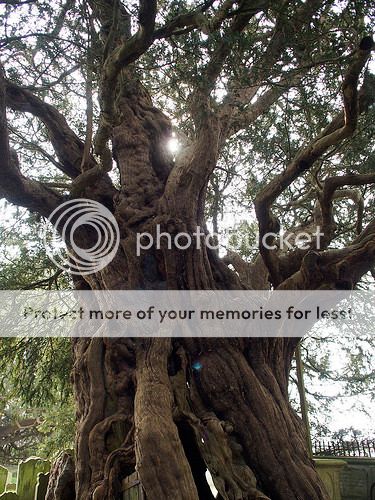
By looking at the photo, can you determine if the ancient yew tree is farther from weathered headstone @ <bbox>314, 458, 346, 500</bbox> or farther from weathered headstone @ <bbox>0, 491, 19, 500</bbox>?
weathered headstone @ <bbox>314, 458, 346, 500</bbox>

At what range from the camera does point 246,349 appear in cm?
504

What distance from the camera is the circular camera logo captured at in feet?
18.1

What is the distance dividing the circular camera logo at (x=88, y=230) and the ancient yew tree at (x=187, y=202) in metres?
0.10

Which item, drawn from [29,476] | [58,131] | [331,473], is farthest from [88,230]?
[331,473]

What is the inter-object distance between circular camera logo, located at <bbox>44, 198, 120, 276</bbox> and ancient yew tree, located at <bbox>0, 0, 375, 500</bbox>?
100 millimetres

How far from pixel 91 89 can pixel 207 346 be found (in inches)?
129

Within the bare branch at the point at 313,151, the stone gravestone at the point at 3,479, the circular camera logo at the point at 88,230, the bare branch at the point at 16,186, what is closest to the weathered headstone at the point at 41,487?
the stone gravestone at the point at 3,479

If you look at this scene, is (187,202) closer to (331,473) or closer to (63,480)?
(63,480)

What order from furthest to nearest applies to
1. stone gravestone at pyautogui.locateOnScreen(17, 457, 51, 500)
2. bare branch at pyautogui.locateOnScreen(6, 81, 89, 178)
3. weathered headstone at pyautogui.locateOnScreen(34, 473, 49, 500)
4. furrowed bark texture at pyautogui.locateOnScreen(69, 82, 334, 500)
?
bare branch at pyautogui.locateOnScreen(6, 81, 89, 178)
stone gravestone at pyautogui.locateOnScreen(17, 457, 51, 500)
weathered headstone at pyautogui.locateOnScreen(34, 473, 49, 500)
furrowed bark texture at pyautogui.locateOnScreen(69, 82, 334, 500)

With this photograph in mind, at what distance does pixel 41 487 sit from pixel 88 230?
298 centimetres

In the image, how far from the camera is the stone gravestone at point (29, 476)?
5.62 meters

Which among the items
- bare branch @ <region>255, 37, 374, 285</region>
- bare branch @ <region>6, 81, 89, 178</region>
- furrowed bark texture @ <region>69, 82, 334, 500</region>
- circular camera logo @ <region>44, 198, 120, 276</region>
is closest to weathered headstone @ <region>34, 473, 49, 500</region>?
furrowed bark texture @ <region>69, 82, 334, 500</region>

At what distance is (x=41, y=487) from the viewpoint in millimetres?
5324

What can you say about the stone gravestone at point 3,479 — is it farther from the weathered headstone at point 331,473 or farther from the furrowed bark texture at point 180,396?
the weathered headstone at point 331,473
